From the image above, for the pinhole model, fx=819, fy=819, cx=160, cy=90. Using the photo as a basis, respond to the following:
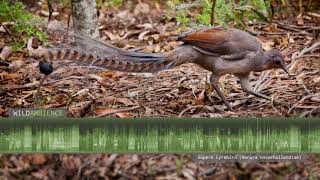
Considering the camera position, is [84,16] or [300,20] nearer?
[84,16]

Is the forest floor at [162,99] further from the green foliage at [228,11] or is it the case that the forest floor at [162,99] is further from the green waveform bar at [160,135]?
the green foliage at [228,11]

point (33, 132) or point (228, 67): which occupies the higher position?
point (228, 67)

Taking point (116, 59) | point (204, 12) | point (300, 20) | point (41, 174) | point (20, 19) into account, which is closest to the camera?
point (41, 174)

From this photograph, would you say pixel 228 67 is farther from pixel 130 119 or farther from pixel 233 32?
pixel 130 119

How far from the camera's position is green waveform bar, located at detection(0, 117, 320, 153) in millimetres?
3082

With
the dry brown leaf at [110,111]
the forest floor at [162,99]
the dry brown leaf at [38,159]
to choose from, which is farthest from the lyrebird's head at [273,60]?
the dry brown leaf at [38,159]

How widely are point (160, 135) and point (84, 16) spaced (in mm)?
857

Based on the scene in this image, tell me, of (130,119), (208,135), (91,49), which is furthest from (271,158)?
(91,49)

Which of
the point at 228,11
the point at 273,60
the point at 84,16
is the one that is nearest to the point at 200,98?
the point at 273,60

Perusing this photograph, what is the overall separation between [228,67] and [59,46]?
0.68 metres

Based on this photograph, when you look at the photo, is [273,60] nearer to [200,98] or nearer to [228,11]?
[200,98]

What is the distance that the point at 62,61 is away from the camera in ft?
10.6

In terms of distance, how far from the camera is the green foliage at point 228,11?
3715 mm

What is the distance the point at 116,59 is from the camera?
3.25m
